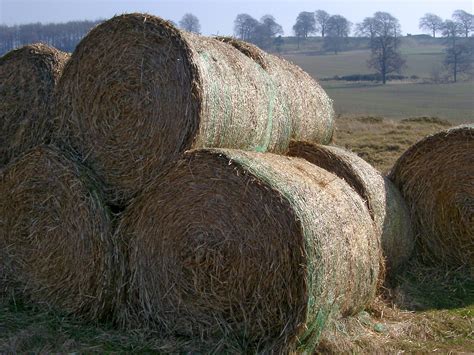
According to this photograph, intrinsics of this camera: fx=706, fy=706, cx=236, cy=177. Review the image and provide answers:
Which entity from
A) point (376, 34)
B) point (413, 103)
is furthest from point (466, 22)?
point (413, 103)

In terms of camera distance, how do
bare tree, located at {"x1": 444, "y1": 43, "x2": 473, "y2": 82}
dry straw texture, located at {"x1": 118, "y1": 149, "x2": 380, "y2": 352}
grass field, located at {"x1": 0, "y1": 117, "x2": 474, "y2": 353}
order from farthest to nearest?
bare tree, located at {"x1": 444, "y1": 43, "x2": 473, "y2": 82}
grass field, located at {"x1": 0, "y1": 117, "x2": 474, "y2": 353}
dry straw texture, located at {"x1": 118, "y1": 149, "x2": 380, "y2": 352}

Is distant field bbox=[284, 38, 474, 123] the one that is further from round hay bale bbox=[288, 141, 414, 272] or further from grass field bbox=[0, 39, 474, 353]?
grass field bbox=[0, 39, 474, 353]

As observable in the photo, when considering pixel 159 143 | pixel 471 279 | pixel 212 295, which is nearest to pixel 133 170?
pixel 159 143

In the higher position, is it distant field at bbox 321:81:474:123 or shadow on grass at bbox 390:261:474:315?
shadow on grass at bbox 390:261:474:315

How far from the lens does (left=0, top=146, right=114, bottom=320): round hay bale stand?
17.0 ft

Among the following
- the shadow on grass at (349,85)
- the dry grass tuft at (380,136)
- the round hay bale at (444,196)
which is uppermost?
the round hay bale at (444,196)

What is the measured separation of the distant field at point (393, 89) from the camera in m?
26.5

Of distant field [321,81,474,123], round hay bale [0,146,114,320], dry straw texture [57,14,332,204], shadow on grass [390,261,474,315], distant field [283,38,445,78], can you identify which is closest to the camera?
dry straw texture [57,14,332,204]

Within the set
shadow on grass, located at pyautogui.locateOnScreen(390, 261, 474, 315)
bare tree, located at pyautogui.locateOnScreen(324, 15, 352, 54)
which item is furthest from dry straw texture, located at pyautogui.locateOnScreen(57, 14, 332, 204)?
bare tree, located at pyautogui.locateOnScreen(324, 15, 352, 54)

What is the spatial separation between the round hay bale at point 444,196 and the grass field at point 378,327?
0.70 ft

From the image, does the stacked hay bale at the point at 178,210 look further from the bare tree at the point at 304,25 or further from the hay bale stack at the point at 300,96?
the bare tree at the point at 304,25

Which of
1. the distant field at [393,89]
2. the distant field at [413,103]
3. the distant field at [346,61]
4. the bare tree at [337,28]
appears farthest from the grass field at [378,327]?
Answer: the bare tree at [337,28]

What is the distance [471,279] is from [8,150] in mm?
4350

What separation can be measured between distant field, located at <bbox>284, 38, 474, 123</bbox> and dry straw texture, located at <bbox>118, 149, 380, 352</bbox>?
15394mm
